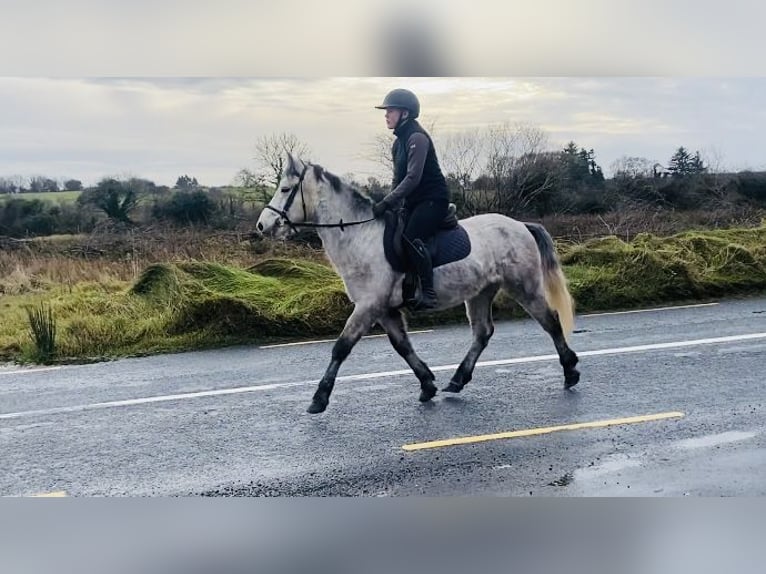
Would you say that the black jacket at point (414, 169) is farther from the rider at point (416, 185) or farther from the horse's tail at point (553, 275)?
the horse's tail at point (553, 275)

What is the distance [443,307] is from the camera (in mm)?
3273

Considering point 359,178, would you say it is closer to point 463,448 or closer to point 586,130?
point 586,130

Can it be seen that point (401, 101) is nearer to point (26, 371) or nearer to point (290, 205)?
point (290, 205)

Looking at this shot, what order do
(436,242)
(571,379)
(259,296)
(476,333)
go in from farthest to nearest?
(259,296), (476,333), (571,379), (436,242)

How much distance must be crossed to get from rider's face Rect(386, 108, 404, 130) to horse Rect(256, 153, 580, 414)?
0.36 meters

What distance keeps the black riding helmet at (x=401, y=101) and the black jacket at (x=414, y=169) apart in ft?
0.30

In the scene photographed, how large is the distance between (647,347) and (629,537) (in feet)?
5.59

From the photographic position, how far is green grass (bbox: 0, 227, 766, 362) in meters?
3.92

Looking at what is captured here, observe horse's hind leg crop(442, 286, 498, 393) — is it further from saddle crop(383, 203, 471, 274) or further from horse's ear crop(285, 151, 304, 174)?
horse's ear crop(285, 151, 304, 174)

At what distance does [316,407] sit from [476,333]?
2.97ft

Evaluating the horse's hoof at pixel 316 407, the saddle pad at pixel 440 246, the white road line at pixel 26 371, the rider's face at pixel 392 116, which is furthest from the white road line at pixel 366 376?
the rider's face at pixel 392 116

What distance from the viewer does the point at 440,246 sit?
319 centimetres

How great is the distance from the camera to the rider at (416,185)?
9.28 feet

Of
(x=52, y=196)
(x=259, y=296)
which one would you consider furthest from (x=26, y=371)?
(x=259, y=296)
